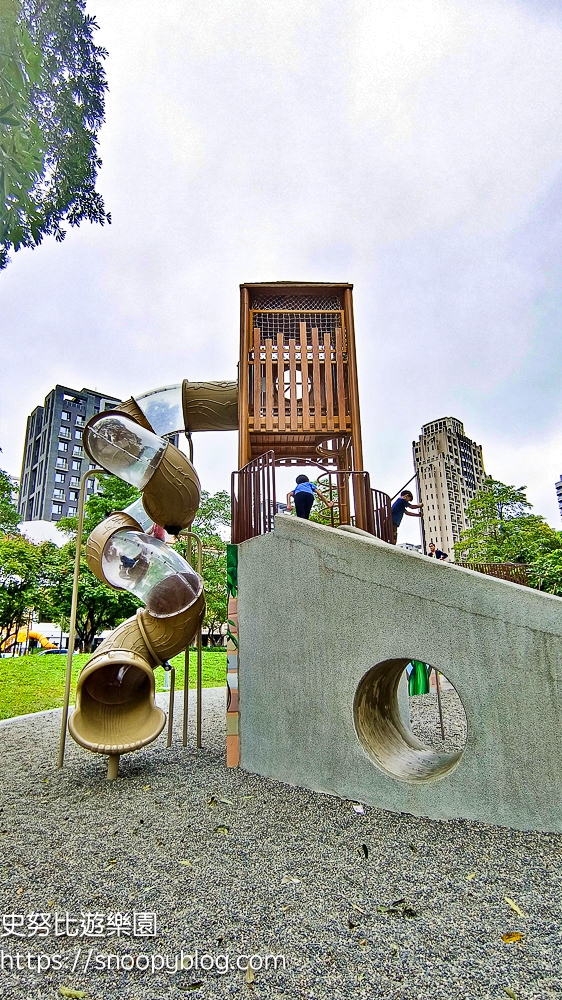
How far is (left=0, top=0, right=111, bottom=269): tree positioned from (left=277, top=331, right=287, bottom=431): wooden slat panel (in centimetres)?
297

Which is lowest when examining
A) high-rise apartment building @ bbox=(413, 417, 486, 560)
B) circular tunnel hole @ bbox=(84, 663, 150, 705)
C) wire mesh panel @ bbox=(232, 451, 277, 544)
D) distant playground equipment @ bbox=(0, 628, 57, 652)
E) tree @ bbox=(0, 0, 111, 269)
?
circular tunnel hole @ bbox=(84, 663, 150, 705)

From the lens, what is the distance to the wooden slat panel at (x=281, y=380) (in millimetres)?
7715

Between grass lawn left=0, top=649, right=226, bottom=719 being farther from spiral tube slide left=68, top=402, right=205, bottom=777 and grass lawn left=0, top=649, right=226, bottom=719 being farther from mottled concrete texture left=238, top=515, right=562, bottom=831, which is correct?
mottled concrete texture left=238, top=515, right=562, bottom=831

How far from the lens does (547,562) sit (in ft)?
58.5

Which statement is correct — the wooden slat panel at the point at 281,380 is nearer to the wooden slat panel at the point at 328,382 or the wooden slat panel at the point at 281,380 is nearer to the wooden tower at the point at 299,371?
the wooden tower at the point at 299,371

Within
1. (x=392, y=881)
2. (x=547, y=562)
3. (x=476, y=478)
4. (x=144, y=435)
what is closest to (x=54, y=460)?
(x=476, y=478)

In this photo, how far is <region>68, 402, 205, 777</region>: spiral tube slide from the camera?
17.4ft

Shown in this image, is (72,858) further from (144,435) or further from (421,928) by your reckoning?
(144,435)

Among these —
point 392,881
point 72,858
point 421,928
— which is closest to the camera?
point 421,928

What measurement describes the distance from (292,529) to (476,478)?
4042cm

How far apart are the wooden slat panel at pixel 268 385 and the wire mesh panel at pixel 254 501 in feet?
5.18

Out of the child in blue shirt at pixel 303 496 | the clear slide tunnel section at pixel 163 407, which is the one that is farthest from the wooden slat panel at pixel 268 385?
the child in blue shirt at pixel 303 496

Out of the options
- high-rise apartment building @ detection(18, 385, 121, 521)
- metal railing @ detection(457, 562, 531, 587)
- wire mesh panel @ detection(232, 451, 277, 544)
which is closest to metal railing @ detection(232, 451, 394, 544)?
wire mesh panel @ detection(232, 451, 277, 544)

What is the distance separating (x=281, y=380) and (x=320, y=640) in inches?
174
